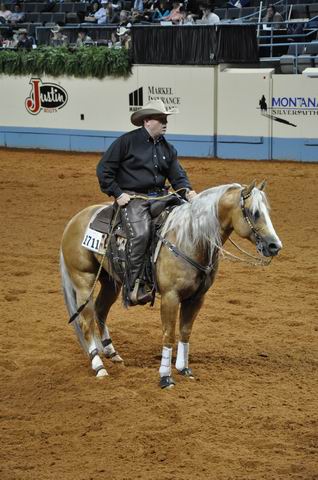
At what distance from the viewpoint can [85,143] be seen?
976 inches

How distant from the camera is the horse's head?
7.11 metres

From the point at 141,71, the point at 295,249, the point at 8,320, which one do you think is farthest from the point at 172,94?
the point at 8,320

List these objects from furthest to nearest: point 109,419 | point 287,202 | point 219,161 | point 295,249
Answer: point 219,161, point 287,202, point 295,249, point 109,419

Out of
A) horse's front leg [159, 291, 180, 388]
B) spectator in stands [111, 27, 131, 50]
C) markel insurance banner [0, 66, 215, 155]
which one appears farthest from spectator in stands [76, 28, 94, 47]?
horse's front leg [159, 291, 180, 388]

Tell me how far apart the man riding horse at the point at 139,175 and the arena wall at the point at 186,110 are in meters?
13.3

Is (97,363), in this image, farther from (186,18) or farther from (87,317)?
(186,18)

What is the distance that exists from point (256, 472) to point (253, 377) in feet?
6.95

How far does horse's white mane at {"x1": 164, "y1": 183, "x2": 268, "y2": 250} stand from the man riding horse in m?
0.22

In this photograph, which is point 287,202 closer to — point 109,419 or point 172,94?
A: point 172,94

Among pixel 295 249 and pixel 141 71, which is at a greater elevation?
pixel 141 71

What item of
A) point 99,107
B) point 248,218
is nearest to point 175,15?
point 99,107

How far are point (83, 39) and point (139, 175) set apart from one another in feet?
62.1

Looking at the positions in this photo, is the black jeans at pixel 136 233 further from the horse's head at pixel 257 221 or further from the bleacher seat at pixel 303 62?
the bleacher seat at pixel 303 62

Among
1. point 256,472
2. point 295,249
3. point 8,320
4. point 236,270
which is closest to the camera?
point 256,472
